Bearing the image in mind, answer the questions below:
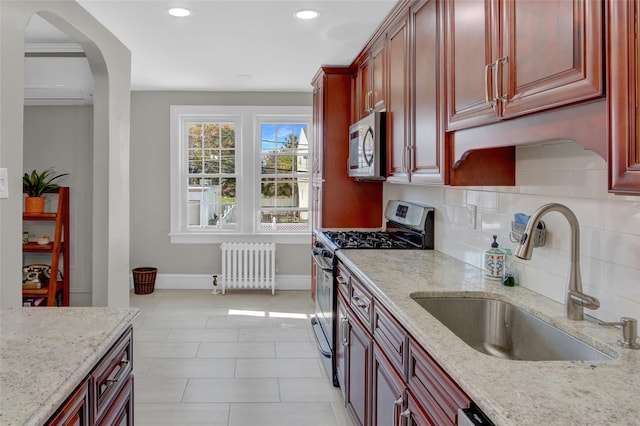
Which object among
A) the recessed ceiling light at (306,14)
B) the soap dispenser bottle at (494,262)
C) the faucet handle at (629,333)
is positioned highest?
the recessed ceiling light at (306,14)

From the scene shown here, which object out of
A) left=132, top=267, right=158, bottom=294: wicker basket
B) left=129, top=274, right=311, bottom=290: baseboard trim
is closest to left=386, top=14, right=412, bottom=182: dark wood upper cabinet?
left=129, top=274, right=311, bottom=290: baseboard trim

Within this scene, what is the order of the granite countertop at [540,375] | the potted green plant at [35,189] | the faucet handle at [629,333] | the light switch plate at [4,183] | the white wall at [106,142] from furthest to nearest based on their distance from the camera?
the potted green plant at [35,189], the white wall at [106,142], the light switch plate at [4,183], the faucet handle at [629,333], the granite countertop at [540,375]

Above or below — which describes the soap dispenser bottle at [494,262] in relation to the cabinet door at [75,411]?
above

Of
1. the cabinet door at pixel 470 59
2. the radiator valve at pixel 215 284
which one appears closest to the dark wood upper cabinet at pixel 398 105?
the cabinet door at pixel 470 59

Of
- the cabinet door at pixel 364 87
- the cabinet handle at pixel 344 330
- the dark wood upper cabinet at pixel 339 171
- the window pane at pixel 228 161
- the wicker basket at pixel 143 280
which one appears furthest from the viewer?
the window pane at pixel 228 161

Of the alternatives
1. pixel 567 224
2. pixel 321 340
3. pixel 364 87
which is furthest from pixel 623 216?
pixel 364 87

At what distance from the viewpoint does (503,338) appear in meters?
1.79

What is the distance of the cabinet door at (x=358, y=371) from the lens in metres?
2.18

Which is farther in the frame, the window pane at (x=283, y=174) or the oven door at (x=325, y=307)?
the window pane at (x=283, y=174)

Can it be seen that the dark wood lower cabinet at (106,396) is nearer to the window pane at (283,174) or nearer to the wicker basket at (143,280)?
the wicker basket at (143,280)

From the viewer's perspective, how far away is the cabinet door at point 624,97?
98 cm

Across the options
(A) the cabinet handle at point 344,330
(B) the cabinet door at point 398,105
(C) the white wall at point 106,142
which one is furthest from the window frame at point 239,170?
(A) the cabinet handle at point 344,330

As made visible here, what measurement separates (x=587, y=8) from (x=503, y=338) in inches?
46.0

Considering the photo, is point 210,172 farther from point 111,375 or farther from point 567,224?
point 567,224
